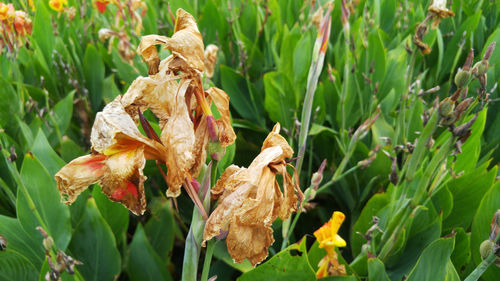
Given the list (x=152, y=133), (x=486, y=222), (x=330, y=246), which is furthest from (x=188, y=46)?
(x=486, y=222)

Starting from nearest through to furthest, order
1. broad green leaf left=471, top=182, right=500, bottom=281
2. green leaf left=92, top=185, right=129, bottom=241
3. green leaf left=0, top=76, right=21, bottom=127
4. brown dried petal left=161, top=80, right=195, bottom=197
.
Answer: brown dried petal left=161, top=80, right=195, bottom=197
broad green leaf left=471, top=182, right=500, bottom=281
green leaf left=92, top=185, right=129, bottom=241
green leaf left=0, top=76, right=21, bottom=127

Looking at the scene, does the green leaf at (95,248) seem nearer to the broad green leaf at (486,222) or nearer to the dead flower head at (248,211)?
the dead flower head at (248,211)

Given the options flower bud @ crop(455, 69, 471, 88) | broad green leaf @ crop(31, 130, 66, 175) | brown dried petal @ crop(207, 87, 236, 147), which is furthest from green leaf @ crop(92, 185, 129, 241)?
flower bud @ crop(455, 69, 471, 88)

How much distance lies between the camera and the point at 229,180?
Result: 540 mm

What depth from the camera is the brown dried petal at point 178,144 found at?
484mm

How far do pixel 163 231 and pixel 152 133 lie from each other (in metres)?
0.52

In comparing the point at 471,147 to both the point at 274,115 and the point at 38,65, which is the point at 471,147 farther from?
the point at 38,65

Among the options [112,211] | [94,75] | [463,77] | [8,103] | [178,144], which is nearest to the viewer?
[178,144]

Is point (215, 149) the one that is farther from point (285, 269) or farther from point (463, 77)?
point (463, 77)

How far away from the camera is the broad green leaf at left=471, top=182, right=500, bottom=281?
0.87 metres

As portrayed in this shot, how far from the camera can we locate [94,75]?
154 cm

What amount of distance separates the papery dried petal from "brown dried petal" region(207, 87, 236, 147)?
6.0 inches

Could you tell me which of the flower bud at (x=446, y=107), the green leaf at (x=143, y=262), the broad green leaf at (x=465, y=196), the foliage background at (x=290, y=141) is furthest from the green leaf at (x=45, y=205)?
the broad green leaf at (x=465, y=196)

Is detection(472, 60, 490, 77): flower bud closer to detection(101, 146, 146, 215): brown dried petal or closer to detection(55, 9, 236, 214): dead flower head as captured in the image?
detection(55, 9, 236, 214): dead flower head
